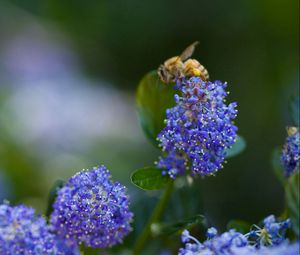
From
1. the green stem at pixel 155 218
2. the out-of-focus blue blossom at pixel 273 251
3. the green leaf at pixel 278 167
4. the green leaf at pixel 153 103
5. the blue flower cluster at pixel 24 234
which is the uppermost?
the green leaf at pixel 153 103

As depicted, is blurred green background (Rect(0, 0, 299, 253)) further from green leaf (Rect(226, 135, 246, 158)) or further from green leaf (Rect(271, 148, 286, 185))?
green leaf (Rect(226, 135, 246, 158))

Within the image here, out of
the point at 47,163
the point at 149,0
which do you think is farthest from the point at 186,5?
the point at 47,163

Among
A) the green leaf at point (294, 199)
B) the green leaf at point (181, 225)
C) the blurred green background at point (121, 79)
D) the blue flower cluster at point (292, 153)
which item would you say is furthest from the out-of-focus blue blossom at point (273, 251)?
the blurred green background at point (121, 79)

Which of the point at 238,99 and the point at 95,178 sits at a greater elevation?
the point at 238,99

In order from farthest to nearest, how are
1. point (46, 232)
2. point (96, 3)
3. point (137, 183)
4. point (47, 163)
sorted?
point (96, 3), point (47, 163), point (137, 183), point (46, 232)

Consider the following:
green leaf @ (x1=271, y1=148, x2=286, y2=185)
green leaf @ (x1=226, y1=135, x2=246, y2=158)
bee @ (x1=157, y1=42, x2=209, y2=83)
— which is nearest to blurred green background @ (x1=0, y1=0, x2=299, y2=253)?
green leaf @ (x1=271, y1=148, x2=286, y2=185)

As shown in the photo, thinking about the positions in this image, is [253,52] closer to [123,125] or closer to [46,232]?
[123,125]

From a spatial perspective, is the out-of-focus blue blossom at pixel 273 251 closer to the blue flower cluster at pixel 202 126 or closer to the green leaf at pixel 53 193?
the blue flower cluster at pixel 202 126
